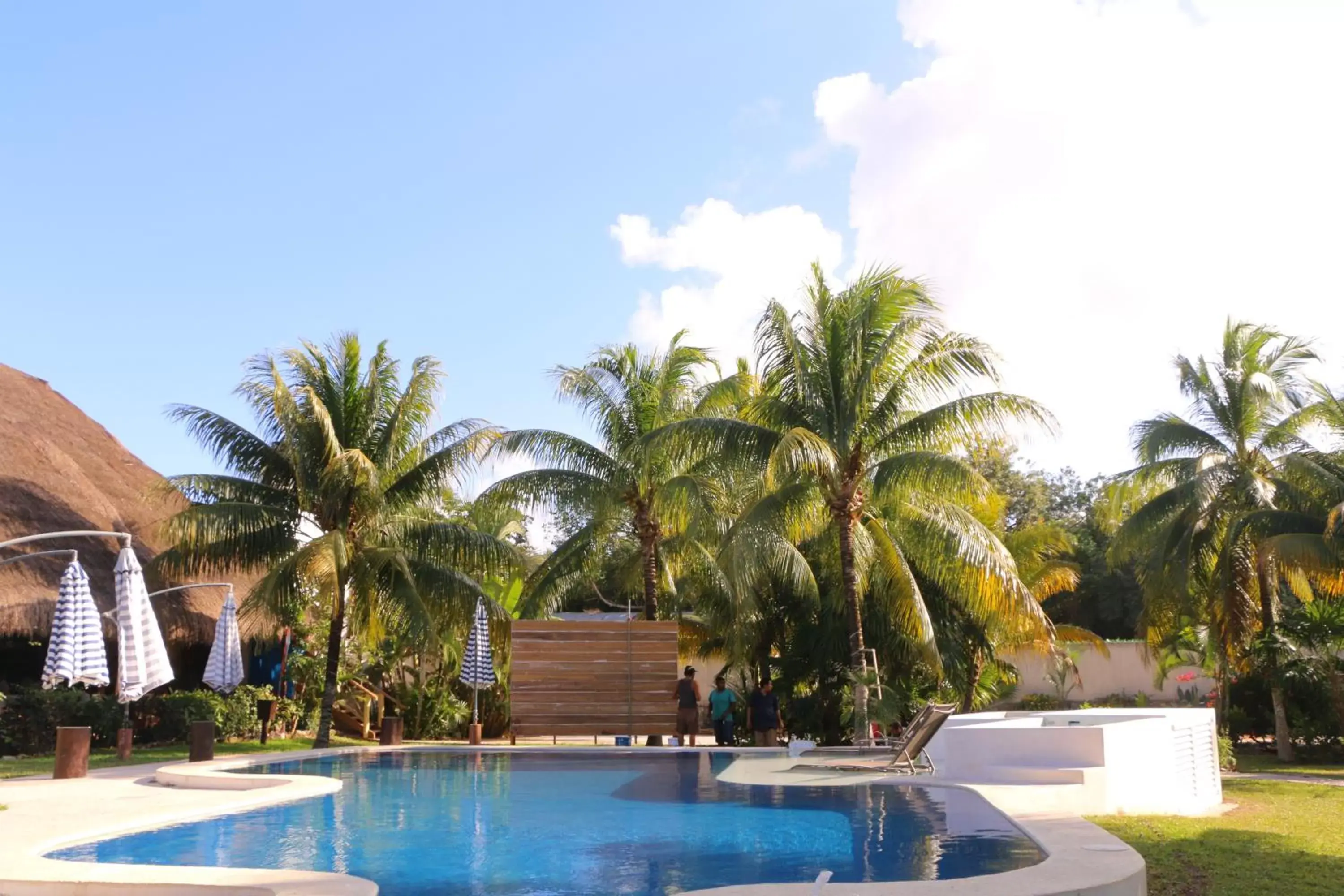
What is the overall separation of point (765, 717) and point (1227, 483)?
911 cm

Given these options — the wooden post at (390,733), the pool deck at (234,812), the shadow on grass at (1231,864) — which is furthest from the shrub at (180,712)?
the shadow on grass at (1231,864)

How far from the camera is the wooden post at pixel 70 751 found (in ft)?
41.0

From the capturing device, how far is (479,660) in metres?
19.9

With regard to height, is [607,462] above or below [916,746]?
above

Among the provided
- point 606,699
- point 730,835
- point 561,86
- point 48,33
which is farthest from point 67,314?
point 730,835

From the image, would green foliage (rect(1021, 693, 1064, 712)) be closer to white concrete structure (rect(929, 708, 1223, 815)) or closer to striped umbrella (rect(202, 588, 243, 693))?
white concrete structure (rect(929, 708, 1223, 815))

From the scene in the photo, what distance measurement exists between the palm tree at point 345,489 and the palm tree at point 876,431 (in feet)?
15.4

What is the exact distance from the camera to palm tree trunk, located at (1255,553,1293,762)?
59.6 feet

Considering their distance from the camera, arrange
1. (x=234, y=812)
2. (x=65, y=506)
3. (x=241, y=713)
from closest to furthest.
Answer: (x=234, y=812) → (x=241, y=713) → (x=65, y=506)

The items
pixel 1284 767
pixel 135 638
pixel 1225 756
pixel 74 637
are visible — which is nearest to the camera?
pixel 74 637

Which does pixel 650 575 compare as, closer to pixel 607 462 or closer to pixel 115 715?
pixel 607 462

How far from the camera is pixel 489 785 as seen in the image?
12789mm

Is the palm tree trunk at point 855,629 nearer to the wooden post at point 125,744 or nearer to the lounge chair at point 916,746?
the lounge chair at point 916,746

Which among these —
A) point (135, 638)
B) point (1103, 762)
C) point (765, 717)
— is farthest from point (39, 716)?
point (1103, 762)
